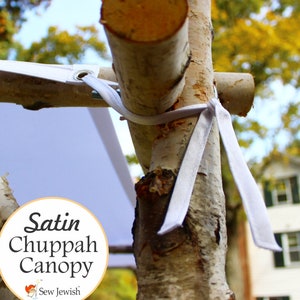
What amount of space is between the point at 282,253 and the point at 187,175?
32.8ft

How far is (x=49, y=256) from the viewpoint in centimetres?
85

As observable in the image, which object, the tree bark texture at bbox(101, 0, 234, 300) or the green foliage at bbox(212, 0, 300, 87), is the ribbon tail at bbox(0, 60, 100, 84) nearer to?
the tree bark texture at bbox(101, 0, 234, 300)

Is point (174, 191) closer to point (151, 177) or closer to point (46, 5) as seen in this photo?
point (151, 177)

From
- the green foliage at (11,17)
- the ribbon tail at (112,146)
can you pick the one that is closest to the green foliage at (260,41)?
the green foliage at (11,17)

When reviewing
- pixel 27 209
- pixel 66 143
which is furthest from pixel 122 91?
pixel 66 143

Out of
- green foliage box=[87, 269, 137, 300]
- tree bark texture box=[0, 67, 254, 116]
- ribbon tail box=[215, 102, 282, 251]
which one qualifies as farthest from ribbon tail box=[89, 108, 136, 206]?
green foliage box=[87, 269, 137, 300]

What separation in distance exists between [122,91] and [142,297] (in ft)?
0.76

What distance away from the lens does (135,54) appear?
0.48 metres

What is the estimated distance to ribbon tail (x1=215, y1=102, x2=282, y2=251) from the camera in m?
0.50

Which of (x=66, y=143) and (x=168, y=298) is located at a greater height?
(x=66, y=143)

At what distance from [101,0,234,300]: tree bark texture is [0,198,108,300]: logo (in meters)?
0.34

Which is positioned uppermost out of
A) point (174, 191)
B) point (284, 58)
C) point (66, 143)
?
point (284, 58)

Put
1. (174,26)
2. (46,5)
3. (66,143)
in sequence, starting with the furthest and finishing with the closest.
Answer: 1. (46,5)
2. (66,143)
3. (174,26)

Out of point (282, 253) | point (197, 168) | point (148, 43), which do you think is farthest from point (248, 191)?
point (282, 253)
